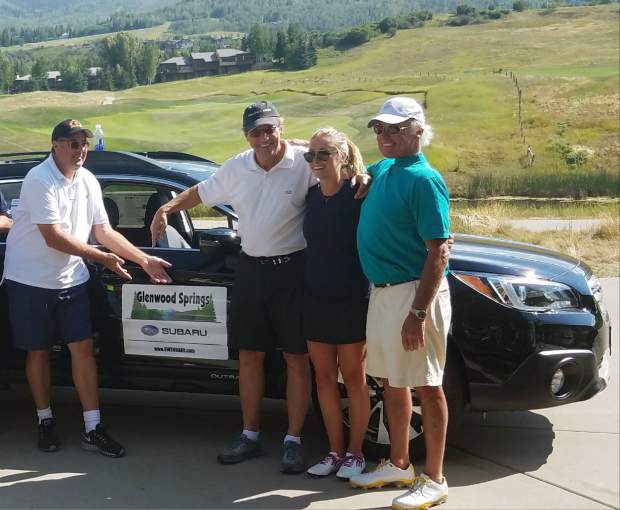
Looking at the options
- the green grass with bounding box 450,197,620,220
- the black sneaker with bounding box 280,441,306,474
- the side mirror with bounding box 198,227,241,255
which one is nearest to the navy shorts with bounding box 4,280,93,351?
the side mirror with bounding box 198,227,241,255

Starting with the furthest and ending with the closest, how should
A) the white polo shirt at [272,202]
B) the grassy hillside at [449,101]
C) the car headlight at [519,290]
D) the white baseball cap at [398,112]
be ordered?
the grassy hillside at [449,101] → the car headlight at [519,290] → the white polo shirt at [272,202] → the white baseball cap at [398,112]

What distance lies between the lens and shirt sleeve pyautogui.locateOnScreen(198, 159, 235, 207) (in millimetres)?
4477

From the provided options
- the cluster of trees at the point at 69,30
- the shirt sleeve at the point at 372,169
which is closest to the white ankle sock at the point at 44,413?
the shirt sleeve at the point at 372,169

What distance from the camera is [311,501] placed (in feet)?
13.8

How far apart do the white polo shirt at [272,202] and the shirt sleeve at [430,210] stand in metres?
0.79

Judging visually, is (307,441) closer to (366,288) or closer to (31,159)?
(366,288)

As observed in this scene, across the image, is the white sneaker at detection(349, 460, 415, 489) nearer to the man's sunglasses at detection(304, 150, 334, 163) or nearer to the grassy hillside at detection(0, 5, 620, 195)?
the man's sunglasses at detection(304, 150, 334, 163)

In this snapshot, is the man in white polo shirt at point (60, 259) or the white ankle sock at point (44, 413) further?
the white ankle sock at point (44, 413)

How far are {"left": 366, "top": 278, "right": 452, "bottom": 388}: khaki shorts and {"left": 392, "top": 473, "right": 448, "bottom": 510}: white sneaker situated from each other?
1.55 ft

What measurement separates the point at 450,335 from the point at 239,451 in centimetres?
120

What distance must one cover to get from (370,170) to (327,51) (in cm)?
3206

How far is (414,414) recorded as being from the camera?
14.8 ft

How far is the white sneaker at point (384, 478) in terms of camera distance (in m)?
4.27

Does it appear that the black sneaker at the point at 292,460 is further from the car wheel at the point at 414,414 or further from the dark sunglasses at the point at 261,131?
the dark sunglasses at the point at 261,131
